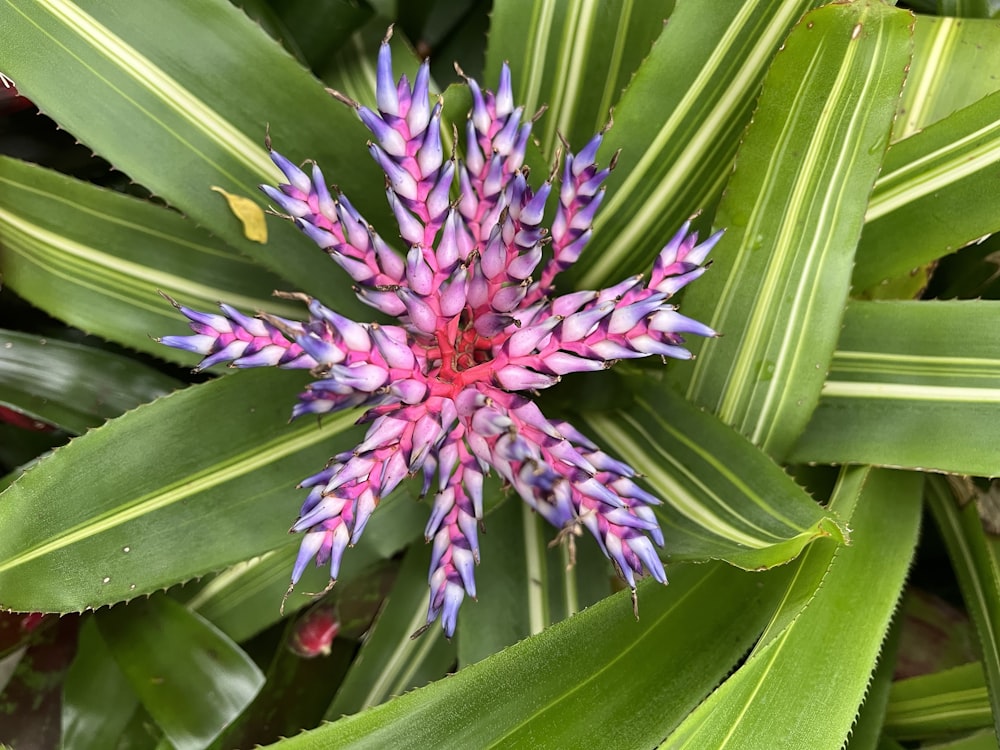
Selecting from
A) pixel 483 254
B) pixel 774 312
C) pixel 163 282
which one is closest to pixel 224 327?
pixel 483 254

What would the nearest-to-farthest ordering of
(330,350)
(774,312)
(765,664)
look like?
(330,350) → (765,664) → (774,312)

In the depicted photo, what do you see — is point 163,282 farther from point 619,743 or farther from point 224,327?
point 619,743

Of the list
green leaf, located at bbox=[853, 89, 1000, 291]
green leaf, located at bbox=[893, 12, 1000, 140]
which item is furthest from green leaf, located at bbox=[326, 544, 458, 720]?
green leaf, located at bbox=[893, 12, 1000, 140]

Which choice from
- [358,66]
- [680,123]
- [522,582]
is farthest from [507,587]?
[358,66]

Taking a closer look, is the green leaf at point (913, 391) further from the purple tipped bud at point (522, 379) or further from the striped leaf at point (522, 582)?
the purple tipped bud at point (522, 379)

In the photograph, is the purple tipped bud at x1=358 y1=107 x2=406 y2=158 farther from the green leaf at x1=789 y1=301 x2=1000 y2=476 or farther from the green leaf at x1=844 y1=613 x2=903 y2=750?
the green leaf at x1=844 y1=613 x2=903 y2=750

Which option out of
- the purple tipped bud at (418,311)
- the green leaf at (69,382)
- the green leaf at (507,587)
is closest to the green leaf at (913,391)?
the green leaf at (507,587)
